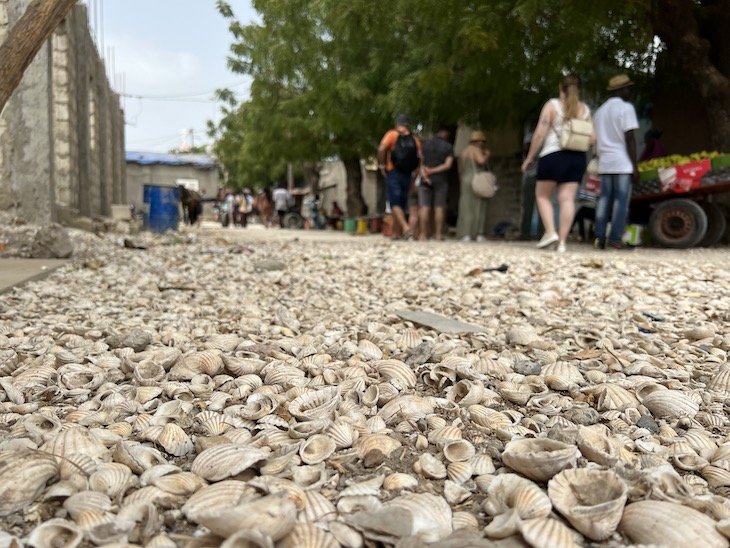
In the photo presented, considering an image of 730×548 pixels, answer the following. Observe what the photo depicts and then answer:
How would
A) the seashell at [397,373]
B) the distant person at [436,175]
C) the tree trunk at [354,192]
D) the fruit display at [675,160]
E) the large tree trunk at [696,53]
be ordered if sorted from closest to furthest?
the seashell at [397,373] < the fruit display at [675,160] < the large tree trunk at [696,53] < the distant person at [436,175] < the tree trunk at [354,192]

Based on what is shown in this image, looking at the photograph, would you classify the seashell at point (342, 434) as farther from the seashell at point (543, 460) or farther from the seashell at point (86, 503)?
the seashell at point (86, 503)

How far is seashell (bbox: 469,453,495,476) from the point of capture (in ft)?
4.41

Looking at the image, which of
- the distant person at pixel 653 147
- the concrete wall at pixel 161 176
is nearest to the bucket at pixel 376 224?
the distant person at pixel 653 147

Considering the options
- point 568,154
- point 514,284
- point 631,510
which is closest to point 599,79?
point 568,154

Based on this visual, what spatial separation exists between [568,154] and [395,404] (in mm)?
4846

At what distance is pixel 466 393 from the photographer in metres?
1.84

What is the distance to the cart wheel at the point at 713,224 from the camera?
6992 mm

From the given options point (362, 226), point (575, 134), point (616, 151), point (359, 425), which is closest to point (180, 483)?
point (359, 425)

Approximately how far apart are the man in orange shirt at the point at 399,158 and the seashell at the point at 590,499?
7.12 meters

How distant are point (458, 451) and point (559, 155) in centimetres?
501

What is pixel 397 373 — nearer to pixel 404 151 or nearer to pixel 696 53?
pixel 404 151

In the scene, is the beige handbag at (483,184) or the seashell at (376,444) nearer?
the seashell at (376,444)

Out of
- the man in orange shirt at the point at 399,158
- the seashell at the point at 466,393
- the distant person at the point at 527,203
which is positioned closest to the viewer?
the seashell at the point at 466,393

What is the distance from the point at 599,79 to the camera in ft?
27.2
